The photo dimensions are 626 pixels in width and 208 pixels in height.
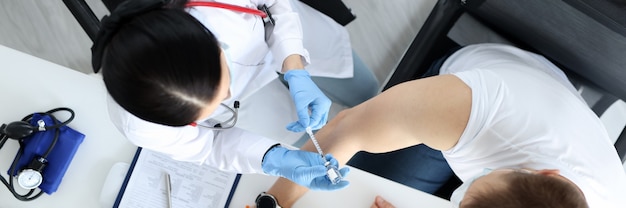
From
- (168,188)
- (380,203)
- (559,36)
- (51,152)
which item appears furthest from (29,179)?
(559,36)

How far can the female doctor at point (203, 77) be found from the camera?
68 centimetres

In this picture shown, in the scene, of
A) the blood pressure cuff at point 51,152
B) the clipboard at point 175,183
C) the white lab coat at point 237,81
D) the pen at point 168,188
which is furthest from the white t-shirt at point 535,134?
the blood pressure cuff at point 51,152

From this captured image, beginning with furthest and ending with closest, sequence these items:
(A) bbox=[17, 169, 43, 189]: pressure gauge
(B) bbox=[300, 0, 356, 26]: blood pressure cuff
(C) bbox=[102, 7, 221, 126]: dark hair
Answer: (B) bbox=[300, 0, 356, 26]: blood pressure cuff
(A) bbox=[17, 169, 43, 189]: pressure gauge
(C) bbox=[102, 7, 221, 126]: dark hair


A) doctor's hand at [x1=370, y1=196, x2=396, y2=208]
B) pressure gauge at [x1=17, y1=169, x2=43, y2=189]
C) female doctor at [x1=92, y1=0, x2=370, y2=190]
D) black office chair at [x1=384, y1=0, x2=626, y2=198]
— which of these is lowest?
pressure gauge at [x1=17, y1=169, x2=43, y2=189]

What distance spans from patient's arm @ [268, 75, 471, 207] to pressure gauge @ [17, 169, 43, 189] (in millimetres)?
499

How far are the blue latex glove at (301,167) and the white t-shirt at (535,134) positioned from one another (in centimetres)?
27

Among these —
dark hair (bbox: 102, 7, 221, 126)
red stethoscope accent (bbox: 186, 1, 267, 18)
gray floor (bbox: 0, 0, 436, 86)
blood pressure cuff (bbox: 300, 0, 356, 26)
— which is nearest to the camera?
dark hair (bbox: 102, 7, 221, 126)

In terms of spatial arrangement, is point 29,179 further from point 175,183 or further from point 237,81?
point 237,81

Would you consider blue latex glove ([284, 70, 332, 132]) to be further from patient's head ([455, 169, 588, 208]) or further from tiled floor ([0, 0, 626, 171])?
tiled floor ([0, 0, 626, 171])

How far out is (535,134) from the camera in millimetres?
911

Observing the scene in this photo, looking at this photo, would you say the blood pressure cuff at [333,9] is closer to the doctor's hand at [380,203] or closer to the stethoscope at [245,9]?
the stethoscope at [245,9]

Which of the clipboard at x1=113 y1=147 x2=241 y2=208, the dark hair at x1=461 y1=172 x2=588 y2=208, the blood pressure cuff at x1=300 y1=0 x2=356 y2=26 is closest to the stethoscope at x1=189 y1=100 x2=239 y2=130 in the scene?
the clipboard at x1=113 y1=147 x2=241 y2=208

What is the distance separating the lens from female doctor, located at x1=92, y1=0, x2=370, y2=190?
0.68 metres

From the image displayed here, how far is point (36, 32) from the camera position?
1.81m
